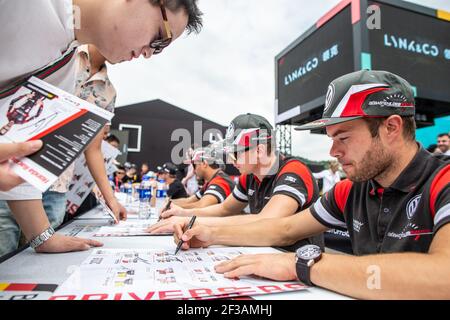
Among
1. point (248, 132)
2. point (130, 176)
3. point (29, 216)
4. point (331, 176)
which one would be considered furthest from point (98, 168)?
point (331, 176)

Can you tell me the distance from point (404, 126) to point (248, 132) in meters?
0.82

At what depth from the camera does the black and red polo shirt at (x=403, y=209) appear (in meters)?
0.72

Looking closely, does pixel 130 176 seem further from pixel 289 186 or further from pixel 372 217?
pixel 372 217

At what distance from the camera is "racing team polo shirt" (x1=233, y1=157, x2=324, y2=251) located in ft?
4.30

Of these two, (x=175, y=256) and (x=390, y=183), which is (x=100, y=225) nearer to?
(x=175, y=256)

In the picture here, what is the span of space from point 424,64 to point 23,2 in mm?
4821

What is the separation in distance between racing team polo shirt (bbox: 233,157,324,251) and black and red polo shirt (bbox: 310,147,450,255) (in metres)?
0.32

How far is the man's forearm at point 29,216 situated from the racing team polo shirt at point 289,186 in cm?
86

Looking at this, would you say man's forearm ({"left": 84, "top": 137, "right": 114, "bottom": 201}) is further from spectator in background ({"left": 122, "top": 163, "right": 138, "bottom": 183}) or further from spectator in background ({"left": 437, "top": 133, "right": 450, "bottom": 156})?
spectator in background ({"left": 437, "top": 133, "right": 450, "bottom": 156})

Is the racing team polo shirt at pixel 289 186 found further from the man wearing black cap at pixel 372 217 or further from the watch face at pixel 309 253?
the watch face at pixel 309 253

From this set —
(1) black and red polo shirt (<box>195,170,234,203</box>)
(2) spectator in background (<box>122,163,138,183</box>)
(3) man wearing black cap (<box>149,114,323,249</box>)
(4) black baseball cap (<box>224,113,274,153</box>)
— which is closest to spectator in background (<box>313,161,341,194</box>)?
(2) spectator in background (<box>122,163,138,183</box>)

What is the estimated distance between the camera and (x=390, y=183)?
869 mm

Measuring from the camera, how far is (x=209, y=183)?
2639 millimetres
